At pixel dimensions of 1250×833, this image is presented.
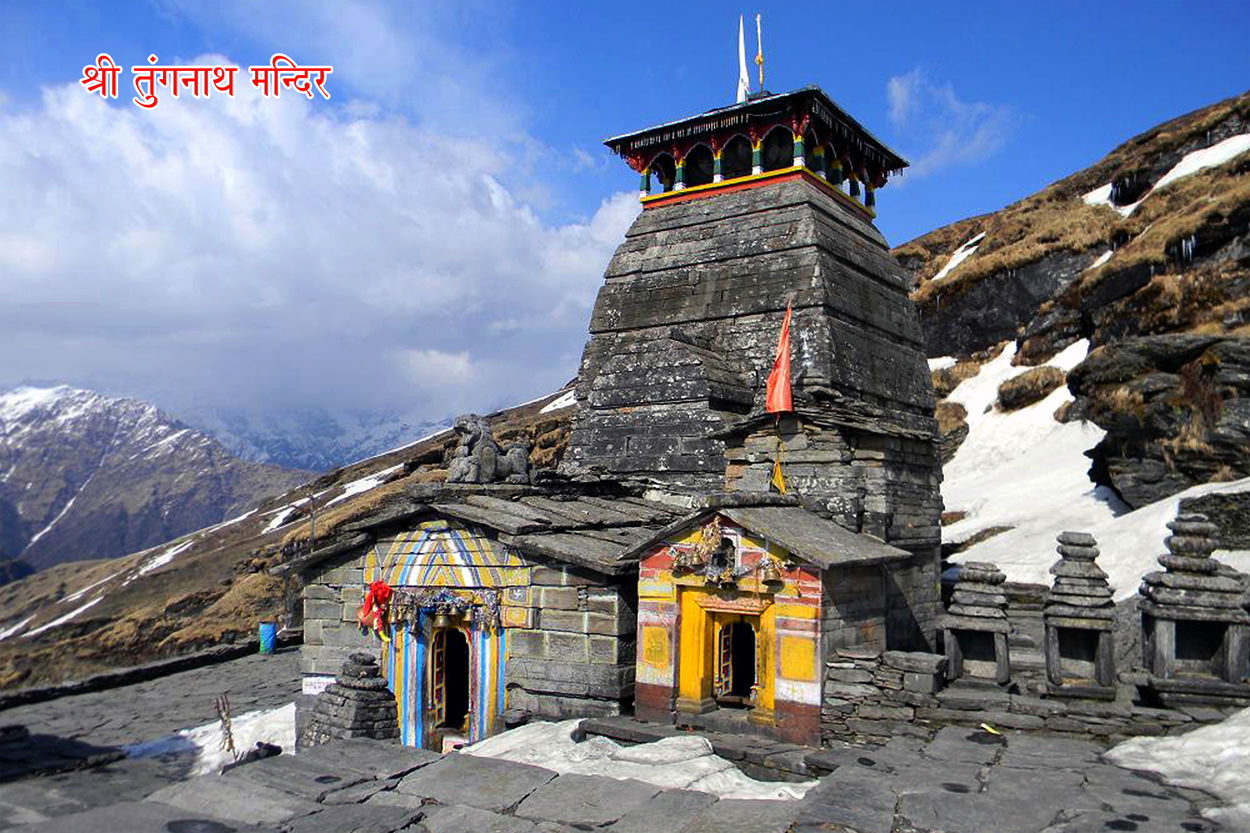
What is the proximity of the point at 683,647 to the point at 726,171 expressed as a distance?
1544 cm

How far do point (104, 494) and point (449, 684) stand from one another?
185230 millimetres

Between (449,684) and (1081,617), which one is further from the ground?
(1081,617)

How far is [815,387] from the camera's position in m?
19.5

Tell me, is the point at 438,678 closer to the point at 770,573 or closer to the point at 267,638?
the point at 770,573

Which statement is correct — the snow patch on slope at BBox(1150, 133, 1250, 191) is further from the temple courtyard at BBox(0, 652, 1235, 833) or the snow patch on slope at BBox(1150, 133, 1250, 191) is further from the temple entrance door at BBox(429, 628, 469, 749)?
the temple courtyard at BBox(0, 652, 1235, 833)

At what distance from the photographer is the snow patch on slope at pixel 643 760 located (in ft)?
35.2

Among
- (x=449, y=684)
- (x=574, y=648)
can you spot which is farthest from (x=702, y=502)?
(x=449, y=684)

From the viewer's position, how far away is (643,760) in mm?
11852

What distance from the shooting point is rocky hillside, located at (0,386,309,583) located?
524 feet

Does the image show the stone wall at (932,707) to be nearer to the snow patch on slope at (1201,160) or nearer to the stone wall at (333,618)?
the stone wall at (333,618)

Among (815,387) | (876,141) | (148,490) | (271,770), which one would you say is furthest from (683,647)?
(148,490)

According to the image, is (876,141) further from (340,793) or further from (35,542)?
(35,542)

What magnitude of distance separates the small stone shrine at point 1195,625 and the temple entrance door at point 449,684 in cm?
1065

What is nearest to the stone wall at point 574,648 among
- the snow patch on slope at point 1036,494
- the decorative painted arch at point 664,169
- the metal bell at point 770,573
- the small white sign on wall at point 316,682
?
the metal bell at point 770,573
